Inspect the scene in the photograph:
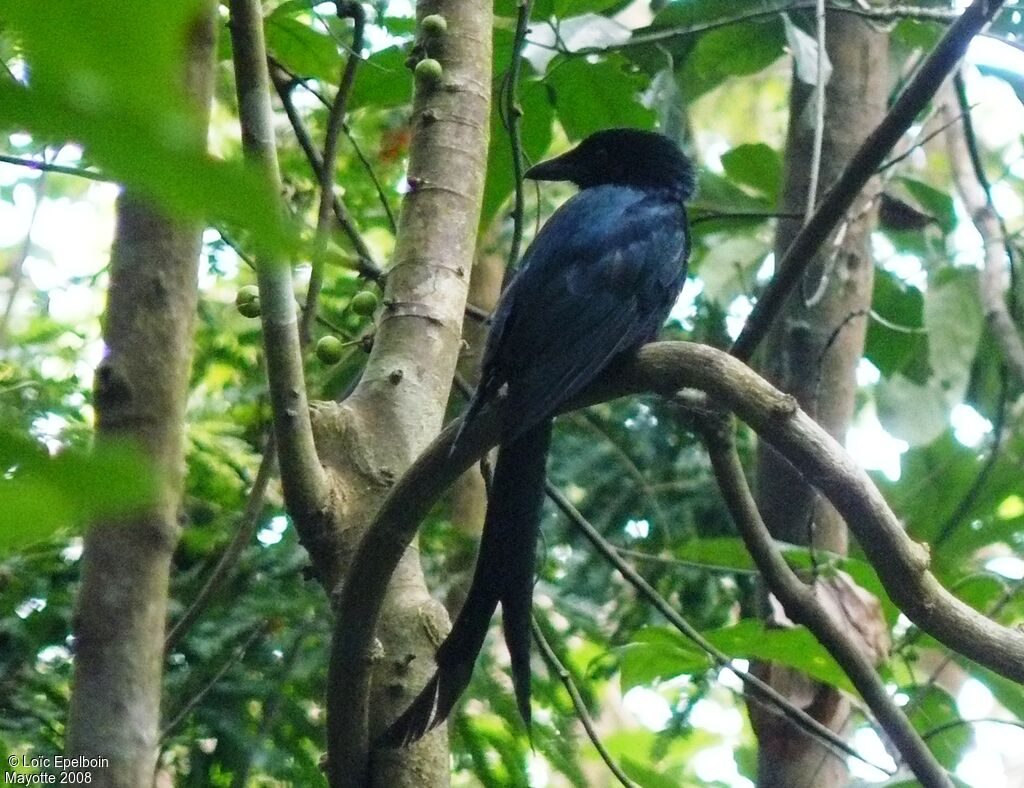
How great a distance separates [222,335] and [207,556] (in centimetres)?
78

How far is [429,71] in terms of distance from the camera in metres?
2.04

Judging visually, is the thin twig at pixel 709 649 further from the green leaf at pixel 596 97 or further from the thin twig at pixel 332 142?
the green leaf at pixel 596 97

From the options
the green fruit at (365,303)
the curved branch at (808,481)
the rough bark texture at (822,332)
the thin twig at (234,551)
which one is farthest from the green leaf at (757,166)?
the thin twig at (234,551)

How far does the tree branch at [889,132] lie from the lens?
148 centimetres

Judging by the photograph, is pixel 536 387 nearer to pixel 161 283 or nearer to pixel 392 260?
pixel 392 260

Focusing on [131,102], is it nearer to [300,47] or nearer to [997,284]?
[300,47]

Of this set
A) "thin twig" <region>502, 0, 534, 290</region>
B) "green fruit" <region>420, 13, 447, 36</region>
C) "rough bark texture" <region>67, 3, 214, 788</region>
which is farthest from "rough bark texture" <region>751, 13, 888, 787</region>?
"rough bark texture" <region>67, 3, 214, 788</region>

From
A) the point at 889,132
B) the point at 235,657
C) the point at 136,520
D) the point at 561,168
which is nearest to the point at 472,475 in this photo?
the point at 561,168

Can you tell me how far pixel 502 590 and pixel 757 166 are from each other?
6.09 ft

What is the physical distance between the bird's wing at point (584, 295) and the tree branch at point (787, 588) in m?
0.23

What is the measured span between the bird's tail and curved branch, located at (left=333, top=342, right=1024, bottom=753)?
96 millimetres

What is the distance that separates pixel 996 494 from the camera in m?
2.88

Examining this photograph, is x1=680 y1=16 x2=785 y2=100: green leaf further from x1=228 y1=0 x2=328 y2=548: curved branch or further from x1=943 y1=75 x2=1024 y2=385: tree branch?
x1=228 y1=0 x2=328 y2=548: curved branch

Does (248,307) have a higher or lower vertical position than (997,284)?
lower
